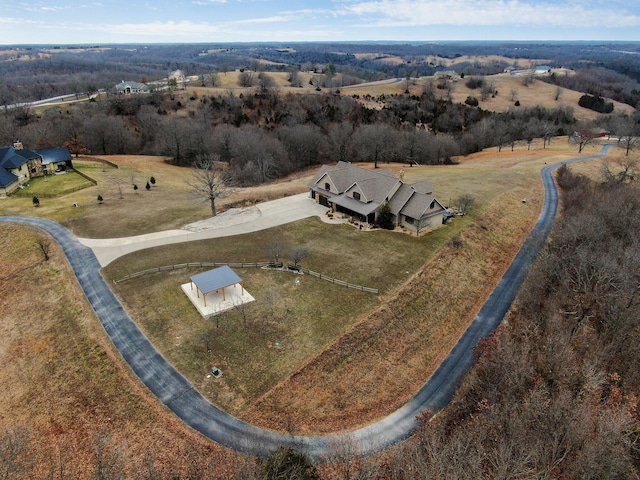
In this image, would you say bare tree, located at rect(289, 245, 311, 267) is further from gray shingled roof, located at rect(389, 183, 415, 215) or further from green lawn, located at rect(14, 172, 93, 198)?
green lawn, located at rect(14, 172, 93, 198)

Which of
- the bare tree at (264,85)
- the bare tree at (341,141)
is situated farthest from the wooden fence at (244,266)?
the bare tree at (264,85)

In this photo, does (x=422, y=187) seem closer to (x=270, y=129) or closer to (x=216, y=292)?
(x=216, y=292)

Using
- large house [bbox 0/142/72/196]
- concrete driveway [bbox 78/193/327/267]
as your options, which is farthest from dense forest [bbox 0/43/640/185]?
concrete driveway [bbox 78/193/327/267]

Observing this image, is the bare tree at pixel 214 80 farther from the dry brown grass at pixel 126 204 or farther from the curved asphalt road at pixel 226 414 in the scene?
the curved asphalt road at pixel 226 414

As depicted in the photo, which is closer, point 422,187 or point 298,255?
point 298,255

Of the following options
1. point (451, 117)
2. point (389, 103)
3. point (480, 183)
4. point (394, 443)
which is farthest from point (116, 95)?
point (394, 443)

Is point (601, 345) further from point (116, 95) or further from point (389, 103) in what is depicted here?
point (116, 95)

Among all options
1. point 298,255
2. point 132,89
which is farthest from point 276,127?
point 298,255
